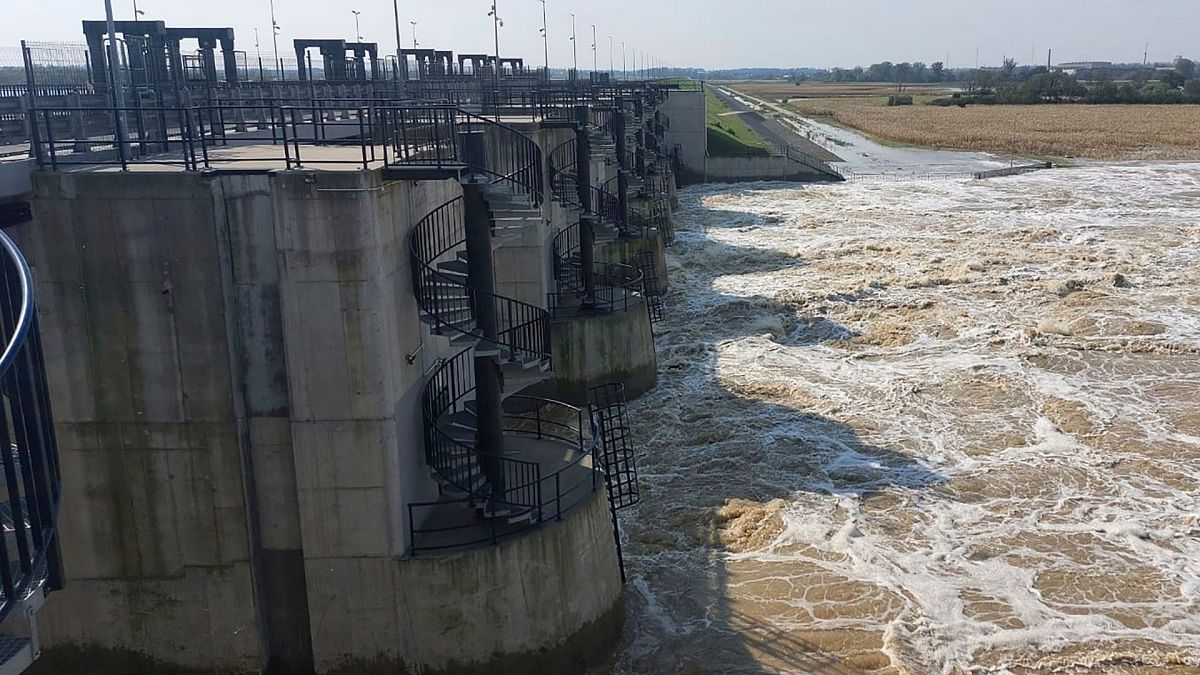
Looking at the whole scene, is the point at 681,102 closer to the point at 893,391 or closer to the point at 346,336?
the point at 893,391

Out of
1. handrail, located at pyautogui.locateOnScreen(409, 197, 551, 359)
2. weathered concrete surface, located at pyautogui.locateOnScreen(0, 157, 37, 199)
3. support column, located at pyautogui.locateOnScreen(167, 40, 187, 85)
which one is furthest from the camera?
support column, located at pyautogui.locateOnScreen(167, 40, 187, 85)

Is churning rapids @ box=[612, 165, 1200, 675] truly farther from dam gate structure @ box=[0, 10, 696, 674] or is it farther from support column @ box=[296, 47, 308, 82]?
support column @ box=[296, 47, 308, 82]

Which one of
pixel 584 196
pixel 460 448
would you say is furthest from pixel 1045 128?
pixel 460 448

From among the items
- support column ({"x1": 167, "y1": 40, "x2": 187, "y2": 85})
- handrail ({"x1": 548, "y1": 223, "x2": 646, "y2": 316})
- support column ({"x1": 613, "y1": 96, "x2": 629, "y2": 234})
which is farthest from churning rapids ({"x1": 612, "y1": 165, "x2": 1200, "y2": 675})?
support column ({"x1": 167, "y1": 40, "x2": 187, "y2": 85})

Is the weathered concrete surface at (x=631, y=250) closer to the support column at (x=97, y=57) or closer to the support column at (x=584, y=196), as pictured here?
the support column at (x=584, y=196)

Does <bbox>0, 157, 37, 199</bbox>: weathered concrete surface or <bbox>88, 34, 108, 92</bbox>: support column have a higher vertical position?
<bbox>88, 34, 108, 92</bbox>: support column

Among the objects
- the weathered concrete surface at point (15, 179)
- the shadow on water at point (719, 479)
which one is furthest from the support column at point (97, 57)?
the weathered concrete surface at point (15, 179)

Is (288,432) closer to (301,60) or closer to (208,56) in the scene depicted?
(208,56)

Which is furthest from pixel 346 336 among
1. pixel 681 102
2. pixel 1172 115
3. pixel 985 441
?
pixel 1172 115
